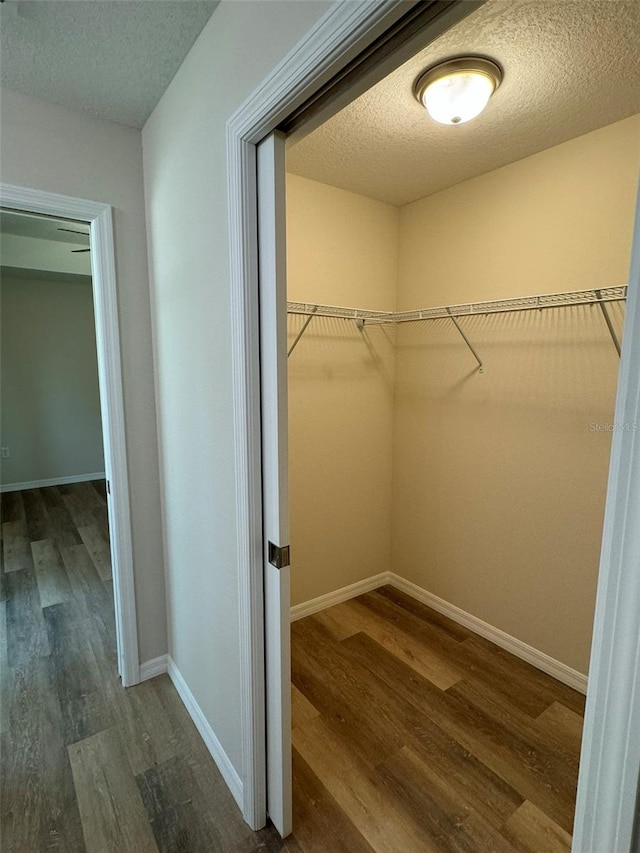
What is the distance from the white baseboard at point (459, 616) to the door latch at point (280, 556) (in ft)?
4.93

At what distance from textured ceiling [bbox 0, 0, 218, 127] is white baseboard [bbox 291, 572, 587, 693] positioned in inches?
104

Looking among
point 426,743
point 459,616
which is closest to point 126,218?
point 426,743

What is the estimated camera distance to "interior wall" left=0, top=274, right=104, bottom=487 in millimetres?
4969

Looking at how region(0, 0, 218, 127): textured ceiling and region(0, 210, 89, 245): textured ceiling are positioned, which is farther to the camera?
region(0, 210, 89, 245): textured ceiling

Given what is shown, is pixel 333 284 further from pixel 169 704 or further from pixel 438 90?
pixel 169 704

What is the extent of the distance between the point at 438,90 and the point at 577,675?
8.40 feet

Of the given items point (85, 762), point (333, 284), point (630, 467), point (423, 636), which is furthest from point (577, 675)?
point (333, 284)

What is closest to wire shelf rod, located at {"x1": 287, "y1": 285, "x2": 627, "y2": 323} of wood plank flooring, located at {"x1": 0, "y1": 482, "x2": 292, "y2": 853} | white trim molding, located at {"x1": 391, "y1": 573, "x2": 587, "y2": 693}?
white trim molding, located at {"x1": 391, "y1": 573, "x2": 587, "y2": 693}

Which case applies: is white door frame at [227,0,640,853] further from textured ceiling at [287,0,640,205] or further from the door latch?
textured ceiling at [287,0,640,205]

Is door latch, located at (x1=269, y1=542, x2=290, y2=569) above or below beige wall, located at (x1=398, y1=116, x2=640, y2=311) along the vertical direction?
below

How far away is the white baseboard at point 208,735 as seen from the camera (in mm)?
1488

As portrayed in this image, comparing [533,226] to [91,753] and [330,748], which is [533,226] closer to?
[330,748]

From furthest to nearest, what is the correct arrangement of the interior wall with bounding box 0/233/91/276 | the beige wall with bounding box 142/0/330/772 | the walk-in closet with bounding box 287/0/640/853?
the interior wall with bounding box 0/233/91/276
the walk-in closet with bounding box 287/0/640/853
the beige wall with bounding box 142/0/330/772

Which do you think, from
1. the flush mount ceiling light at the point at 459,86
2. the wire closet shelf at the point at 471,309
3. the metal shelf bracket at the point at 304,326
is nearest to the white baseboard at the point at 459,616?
the wire closet shelf at the point at 471,309
